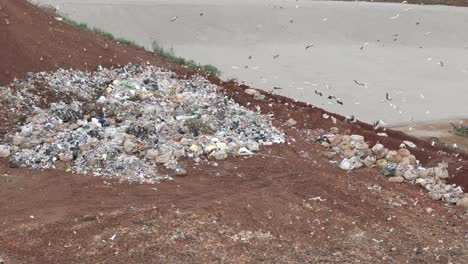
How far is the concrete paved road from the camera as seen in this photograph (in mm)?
12078

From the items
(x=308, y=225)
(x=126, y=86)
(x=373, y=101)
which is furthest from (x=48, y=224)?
(x=373, y=101)

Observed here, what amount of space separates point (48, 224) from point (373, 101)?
815cm

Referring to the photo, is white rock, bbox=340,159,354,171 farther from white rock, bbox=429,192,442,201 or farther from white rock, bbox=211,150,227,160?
white rock, bbox=211,150,227,160

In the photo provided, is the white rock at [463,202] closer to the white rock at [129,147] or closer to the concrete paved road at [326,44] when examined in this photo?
the white rock at [129,147]

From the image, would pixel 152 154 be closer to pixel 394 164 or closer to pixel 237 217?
pixel 237 217

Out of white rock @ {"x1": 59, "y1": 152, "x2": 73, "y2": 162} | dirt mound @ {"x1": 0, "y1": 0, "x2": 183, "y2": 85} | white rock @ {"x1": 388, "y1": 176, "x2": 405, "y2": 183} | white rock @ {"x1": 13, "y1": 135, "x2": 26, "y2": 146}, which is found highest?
dirt mound @ {"x1": 0, "y1": 0, "x2": 183, "y2": 85}

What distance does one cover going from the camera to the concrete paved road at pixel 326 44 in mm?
12078

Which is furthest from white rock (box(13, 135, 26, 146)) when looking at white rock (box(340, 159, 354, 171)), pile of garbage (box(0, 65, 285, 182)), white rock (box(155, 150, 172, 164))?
white rock (box(340, 159, 354, 171))

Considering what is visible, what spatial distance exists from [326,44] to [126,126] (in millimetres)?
9986

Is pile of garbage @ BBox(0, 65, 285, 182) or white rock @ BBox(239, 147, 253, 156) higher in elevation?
pile of garbage @ BBox(0, 65, 285, 182)

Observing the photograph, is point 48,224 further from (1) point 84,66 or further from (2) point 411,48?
(2) point 411,48

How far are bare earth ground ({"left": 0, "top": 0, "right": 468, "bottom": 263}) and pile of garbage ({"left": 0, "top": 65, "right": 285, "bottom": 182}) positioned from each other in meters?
0.26

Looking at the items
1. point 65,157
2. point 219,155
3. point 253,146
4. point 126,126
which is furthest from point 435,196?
point 65,157

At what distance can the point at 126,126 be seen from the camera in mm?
7152
